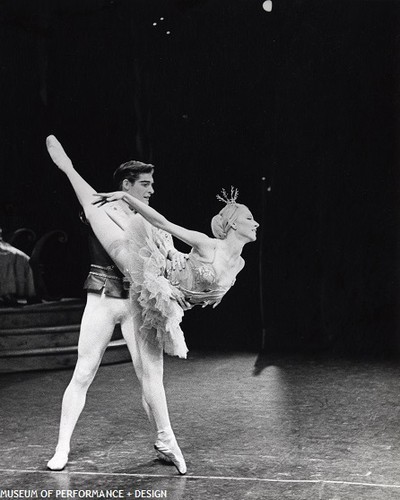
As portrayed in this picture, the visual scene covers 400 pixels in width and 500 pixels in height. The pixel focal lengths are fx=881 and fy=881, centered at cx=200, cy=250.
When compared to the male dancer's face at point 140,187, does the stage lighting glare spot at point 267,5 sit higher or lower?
higher

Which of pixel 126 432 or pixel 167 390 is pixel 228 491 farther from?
pixel 167 390

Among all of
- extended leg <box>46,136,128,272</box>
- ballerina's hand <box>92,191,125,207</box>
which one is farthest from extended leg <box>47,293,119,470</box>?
ballerina's hand <box>92,191,125,207</box>

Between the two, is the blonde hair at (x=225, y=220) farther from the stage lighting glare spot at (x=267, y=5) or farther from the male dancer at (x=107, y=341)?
the stage lighting glare spot at (x=267, y=5)

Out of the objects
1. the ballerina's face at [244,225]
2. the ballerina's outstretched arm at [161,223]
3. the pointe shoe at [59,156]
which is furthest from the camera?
the pointe shoe at [59,156]

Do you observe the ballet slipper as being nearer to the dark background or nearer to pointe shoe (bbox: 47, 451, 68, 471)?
pointe shoe (bbox: 47, 451, 68, 471)

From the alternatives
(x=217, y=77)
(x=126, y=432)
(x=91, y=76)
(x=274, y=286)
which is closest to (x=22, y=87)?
(x=91, y=76)

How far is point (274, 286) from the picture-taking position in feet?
23.2

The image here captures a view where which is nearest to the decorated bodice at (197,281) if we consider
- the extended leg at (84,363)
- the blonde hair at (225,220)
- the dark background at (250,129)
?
the blonde hair at (225,220)

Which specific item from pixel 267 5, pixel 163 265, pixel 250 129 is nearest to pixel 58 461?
pixel 163 265

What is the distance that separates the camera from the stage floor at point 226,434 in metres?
3.32

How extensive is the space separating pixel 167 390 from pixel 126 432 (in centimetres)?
119

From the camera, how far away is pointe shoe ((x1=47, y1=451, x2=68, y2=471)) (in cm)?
353

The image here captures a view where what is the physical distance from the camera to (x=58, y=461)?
354cm

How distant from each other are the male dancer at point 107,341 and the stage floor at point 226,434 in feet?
0.41
